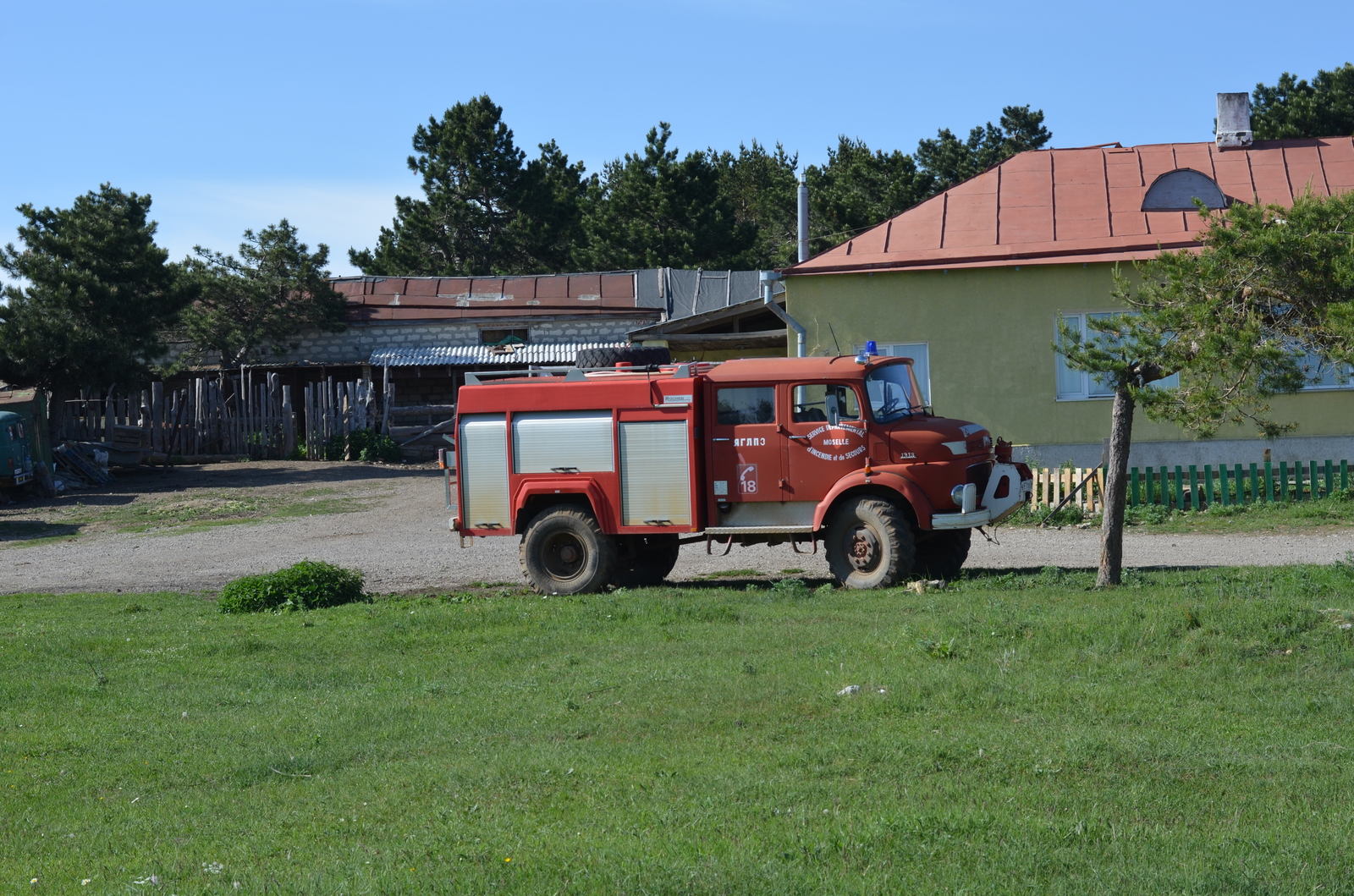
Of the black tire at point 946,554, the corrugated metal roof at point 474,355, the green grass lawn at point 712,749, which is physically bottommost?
the green grass lawn at point 712,749

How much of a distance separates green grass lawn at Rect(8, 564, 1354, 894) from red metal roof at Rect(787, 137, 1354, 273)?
35.7ft

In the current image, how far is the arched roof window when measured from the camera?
71.7 ft

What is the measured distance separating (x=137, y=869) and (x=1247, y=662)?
6.50m

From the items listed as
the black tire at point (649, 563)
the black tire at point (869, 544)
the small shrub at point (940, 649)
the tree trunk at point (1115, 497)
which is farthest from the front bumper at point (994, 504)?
the small shrub at point (940, 649)

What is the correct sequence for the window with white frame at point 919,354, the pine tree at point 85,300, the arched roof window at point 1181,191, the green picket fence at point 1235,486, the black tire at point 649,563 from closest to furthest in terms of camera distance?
the black tire at point 649,563 < the green picket fence at point 1235,486 < the window with white frame at point 919,354 < the arched roof window at point 1181,191 < the pine tree at point 85,300

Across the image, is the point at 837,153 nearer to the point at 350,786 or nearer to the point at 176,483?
the point at 176,483

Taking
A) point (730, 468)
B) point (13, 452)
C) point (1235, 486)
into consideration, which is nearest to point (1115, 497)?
point (730, 468)

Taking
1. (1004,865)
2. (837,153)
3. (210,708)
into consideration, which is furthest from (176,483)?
(837,153)

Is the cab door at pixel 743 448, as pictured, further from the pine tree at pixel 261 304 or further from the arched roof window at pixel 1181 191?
the pine tree at pixel 261 304

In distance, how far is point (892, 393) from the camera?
43.1ft

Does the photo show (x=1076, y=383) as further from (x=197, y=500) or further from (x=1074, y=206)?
(x=197, y=500)

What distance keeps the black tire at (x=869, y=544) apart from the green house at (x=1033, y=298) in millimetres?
9178

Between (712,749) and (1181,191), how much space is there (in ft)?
61.1

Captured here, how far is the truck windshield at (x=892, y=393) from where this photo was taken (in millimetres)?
12844
